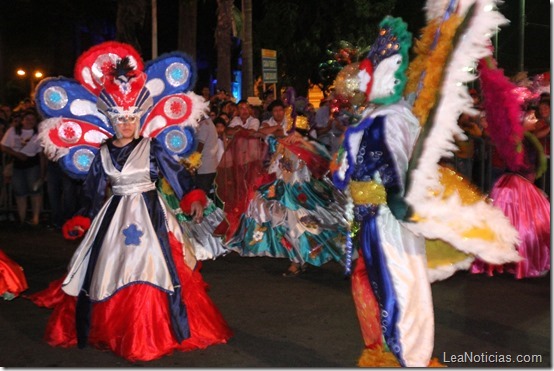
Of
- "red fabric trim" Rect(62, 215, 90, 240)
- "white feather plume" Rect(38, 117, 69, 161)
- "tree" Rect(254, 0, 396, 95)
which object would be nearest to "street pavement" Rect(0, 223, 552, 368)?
"red fabric trim" Rect(62, 215, 90, 240)

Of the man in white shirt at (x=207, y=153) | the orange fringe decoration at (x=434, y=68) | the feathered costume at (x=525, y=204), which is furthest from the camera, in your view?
the man in white shirt at (x=207, y=153)

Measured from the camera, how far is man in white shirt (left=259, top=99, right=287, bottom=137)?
827 cm

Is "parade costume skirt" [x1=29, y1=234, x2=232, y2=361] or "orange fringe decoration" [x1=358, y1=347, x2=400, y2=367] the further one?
"parade costume skirt" [x1=29, y1=234, x2=232, y2=361]

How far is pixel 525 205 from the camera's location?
8.24 m

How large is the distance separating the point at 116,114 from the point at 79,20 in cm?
3407

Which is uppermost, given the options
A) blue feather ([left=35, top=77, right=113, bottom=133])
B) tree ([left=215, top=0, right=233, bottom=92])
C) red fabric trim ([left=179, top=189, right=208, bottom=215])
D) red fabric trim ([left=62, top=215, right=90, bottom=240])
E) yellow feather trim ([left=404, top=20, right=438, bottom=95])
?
tree ([left=215, top=0, right=233, bottom=92])

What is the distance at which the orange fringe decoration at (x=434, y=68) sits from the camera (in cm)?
441

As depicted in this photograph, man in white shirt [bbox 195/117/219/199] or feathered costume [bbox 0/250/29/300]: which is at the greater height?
man in white shirt [bbox 195/117/219/199]

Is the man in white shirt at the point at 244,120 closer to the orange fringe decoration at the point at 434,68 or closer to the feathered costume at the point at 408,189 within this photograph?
the feathered costume at the point at 408,189

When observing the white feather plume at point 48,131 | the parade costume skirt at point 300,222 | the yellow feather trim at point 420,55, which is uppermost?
the yellow feather trim at point 420,55

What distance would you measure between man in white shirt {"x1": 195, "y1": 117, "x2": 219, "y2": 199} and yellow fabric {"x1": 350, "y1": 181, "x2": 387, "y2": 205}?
659 centimetres

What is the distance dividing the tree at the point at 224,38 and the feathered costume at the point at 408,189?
1518cm

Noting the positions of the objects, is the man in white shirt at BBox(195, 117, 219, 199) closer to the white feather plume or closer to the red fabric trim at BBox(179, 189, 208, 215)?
the white feather plume

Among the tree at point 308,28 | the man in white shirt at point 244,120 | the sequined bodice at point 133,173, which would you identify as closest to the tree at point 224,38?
the tree at point 308,28
